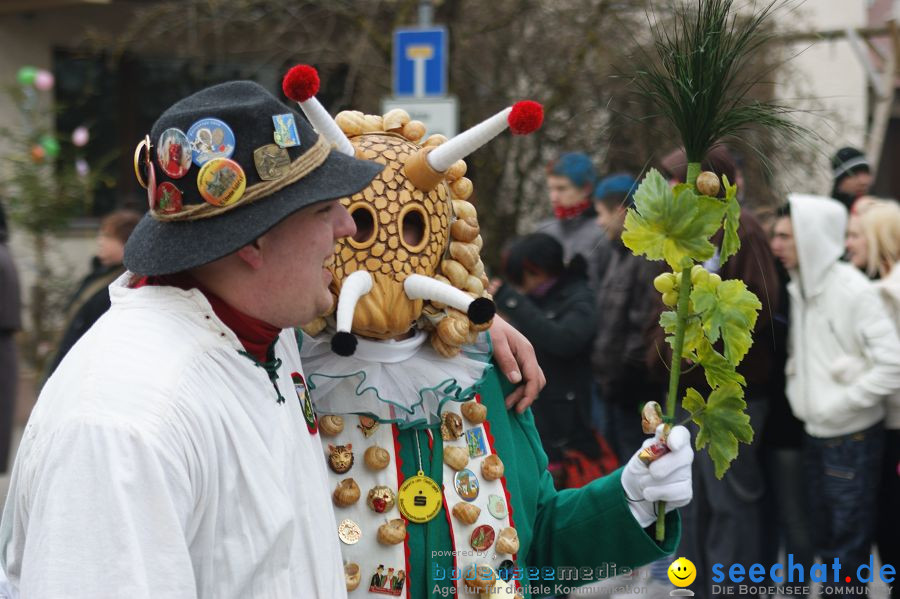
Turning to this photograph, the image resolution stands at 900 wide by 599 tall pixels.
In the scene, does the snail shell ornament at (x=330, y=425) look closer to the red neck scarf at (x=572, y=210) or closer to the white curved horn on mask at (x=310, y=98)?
the white curved horn on mask at (x=310, y=98)

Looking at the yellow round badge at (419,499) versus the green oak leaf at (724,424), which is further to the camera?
the yellow round badge at (419,499)

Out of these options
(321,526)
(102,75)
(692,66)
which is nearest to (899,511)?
(692,66)

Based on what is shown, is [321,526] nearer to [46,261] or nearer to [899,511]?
[899,511]

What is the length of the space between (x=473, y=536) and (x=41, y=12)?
10456 mm

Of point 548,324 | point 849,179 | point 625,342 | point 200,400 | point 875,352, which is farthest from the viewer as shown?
point 849,179

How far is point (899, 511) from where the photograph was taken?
4.61 metres

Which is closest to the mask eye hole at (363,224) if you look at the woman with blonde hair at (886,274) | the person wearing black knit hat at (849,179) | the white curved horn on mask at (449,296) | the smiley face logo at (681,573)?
the white curved horn on mask at (449,296)

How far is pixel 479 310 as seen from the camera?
229cm

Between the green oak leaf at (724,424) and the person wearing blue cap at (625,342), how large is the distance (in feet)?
8.77

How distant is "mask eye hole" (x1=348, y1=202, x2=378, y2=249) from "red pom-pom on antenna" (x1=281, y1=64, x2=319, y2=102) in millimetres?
266

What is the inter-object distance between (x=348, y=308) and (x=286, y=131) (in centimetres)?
48

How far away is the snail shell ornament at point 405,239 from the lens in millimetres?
2254

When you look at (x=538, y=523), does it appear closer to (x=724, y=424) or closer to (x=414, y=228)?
(x=724, y=424)

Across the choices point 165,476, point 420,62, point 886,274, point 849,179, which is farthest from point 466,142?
point 420,62
